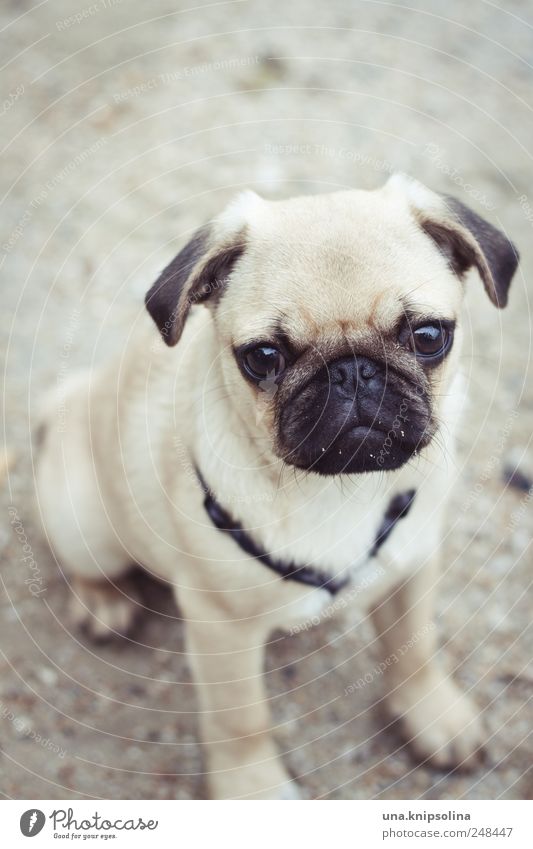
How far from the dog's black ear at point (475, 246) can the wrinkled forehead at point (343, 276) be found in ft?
0.31

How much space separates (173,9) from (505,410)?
3.62 meters

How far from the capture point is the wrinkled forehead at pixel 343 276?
219 cm

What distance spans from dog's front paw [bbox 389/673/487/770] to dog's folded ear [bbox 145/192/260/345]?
1.76 m

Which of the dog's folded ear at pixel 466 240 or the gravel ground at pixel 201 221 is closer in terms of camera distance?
the dog's folded ear at pixel 466 240

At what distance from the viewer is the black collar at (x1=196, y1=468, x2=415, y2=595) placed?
253 centimetres

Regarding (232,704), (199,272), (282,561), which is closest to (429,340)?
(199,272)

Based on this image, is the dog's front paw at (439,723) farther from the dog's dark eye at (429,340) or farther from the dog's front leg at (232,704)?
the dog's dark eye at (429,340)

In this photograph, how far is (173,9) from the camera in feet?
18.0

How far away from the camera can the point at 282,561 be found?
8.38ft

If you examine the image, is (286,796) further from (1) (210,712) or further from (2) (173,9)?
(2) (173,9)

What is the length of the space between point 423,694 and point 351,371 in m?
1.57

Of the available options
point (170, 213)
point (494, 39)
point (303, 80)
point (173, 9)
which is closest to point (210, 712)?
point (170, 213)
